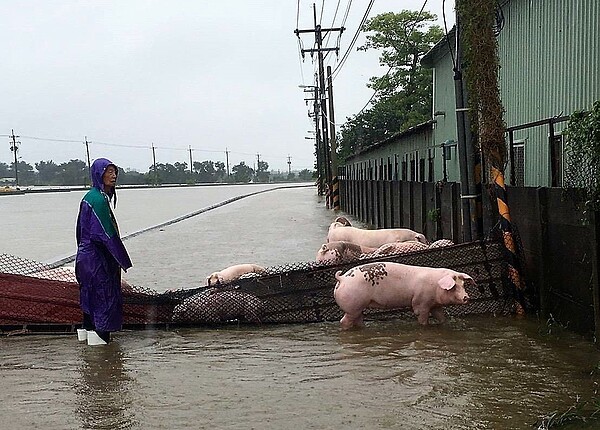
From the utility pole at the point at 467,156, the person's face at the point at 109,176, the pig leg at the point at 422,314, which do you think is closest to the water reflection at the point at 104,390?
the person's face at the point at 109,176

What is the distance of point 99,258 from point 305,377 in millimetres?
2779

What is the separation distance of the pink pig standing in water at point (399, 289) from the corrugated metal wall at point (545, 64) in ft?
18.2

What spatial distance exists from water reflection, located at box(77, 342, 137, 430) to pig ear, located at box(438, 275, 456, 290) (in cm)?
332

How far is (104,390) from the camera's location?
679cm

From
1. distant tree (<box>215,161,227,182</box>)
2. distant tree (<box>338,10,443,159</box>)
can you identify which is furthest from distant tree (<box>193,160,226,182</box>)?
distant tree (<box>338,10,443,159</box>)

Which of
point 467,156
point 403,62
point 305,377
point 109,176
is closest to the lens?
point 305,377

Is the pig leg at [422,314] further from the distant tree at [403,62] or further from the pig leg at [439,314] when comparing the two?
the distant tree at [403,62]

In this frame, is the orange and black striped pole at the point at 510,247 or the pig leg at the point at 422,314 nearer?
the pig leg at the point at 422,314

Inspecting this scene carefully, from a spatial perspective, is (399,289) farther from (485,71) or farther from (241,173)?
(241,173)

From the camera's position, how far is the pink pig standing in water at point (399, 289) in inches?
348

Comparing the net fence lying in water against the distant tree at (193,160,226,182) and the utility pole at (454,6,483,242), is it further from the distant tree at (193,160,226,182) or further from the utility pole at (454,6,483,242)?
the distant tree at (193,160,226,182)

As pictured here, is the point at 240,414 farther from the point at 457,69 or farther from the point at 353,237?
the point at 353,237

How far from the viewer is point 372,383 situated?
264 inches

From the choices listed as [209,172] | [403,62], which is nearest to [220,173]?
[209,172]
